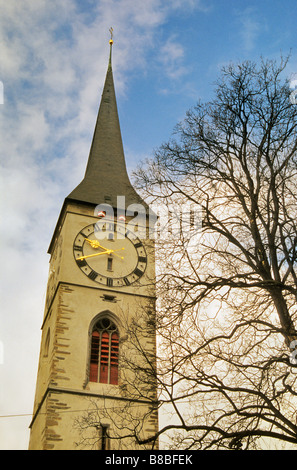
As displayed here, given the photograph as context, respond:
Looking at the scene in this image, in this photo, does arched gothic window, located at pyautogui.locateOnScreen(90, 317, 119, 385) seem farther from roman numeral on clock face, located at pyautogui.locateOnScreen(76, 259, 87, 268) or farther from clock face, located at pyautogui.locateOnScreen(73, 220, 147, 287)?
roman numeral on clock face, located at pyautogui.locateOnScreen(76, 259, 87, 268)

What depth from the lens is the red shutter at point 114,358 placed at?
18.8 m

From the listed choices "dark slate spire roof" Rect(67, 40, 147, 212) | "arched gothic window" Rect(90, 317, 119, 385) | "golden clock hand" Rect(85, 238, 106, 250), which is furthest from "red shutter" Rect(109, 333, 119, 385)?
"dark slate spire roof" Rect(67, 40, 147, 212)

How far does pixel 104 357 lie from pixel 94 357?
34 cm

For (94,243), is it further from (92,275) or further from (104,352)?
(104,352)

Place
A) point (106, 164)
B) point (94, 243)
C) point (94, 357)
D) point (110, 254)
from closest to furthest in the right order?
point (94, 357) → point (110, 254) → point (94, 243) → point (106, 164)

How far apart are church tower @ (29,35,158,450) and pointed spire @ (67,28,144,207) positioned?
64 mm

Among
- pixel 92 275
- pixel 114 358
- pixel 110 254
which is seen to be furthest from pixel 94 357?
pixel 110 254

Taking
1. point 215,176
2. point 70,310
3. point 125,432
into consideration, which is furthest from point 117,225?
point 215,176

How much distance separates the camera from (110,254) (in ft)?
71.6

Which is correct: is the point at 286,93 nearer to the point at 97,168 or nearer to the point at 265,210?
the point at 265,210

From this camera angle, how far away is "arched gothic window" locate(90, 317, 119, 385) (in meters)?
18.7

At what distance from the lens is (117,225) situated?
23047 mm

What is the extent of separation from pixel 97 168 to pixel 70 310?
8.24m
